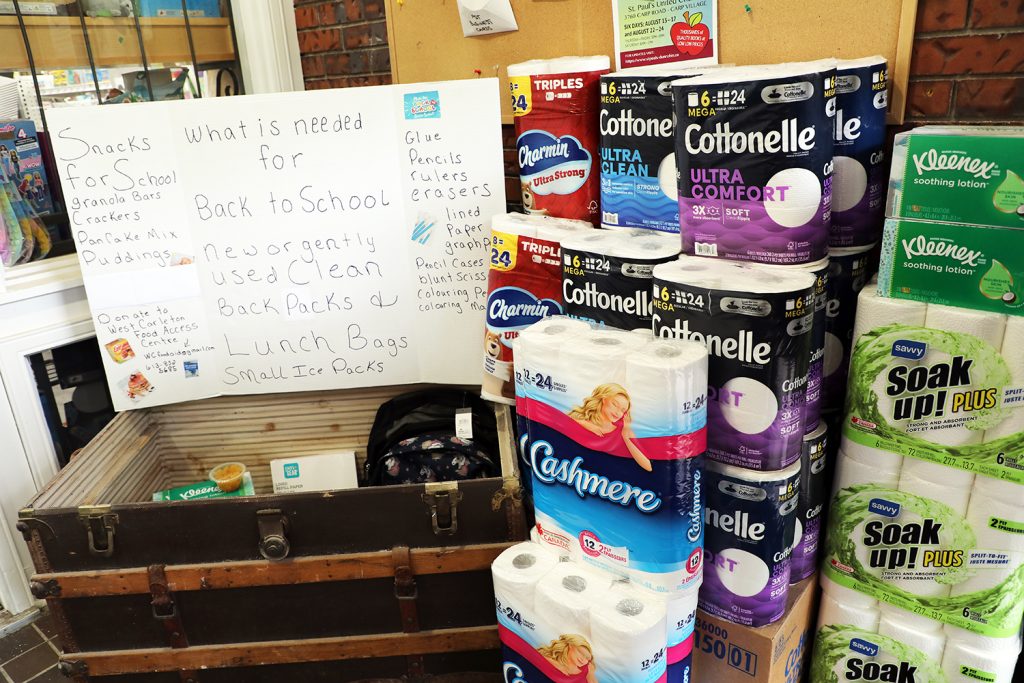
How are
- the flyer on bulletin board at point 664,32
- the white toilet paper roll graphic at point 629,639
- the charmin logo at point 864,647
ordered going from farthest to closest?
the flyer on bulletin board at point 664,32 → the charmin logo at point 864,647 → the white toilet paper roll graphic at point 629,639

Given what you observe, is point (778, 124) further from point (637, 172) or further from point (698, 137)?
point (637, 172)

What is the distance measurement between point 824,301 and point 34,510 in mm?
1678

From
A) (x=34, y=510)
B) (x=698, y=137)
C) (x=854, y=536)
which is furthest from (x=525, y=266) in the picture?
(x=34, y=510)

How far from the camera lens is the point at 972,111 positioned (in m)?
1.50

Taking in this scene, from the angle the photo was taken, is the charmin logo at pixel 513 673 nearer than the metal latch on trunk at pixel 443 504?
Yes

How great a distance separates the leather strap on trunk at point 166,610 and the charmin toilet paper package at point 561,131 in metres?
1.19

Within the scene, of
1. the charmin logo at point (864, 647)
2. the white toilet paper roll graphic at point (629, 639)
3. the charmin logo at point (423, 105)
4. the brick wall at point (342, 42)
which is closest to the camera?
the white toilet paper roll graphic at point (629, 639)

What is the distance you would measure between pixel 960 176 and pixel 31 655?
2449mm

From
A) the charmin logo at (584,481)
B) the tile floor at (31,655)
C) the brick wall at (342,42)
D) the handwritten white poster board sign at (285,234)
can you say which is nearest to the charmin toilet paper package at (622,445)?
the charmin logo at (584,481)

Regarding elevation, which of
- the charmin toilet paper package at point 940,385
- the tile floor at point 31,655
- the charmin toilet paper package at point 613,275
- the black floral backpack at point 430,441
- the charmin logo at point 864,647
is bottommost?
the tile floor at point 31,655

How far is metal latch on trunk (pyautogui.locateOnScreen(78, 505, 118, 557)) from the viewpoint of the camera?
62.8 inches

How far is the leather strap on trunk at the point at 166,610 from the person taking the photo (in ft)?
5.33

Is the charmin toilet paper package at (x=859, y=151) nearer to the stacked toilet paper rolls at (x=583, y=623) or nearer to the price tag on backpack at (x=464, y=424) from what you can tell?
the stacked toilet paper rolls at (x=583, y=623)

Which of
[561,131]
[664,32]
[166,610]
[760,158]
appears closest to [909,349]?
[760,158]
